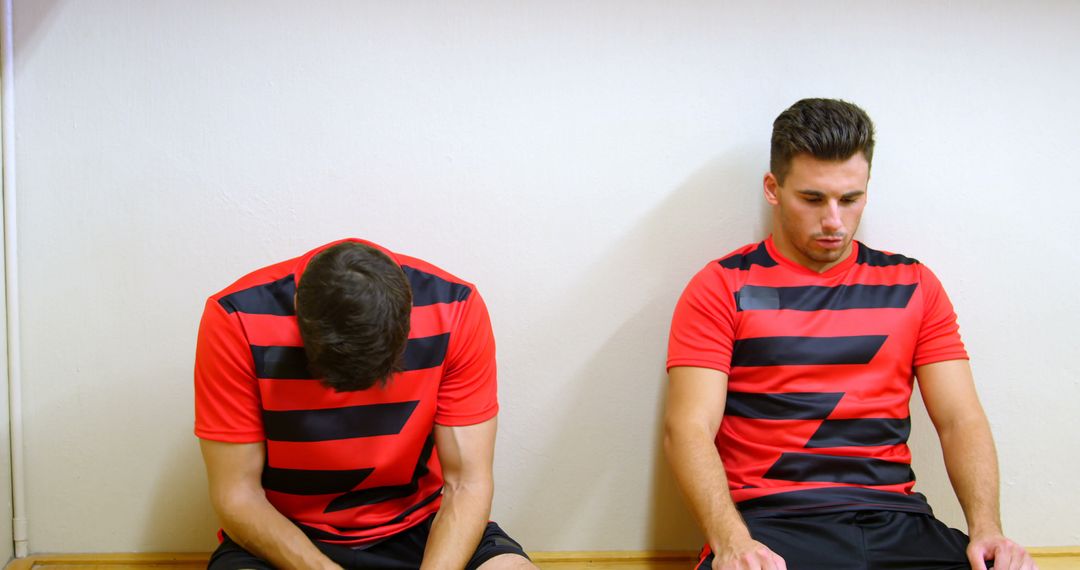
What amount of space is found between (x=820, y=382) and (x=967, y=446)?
305 mm

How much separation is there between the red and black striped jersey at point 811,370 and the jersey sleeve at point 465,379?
391mm

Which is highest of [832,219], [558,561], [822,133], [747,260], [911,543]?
[822,133]

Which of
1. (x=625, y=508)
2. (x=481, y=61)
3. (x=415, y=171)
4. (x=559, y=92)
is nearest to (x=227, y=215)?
(x=415, y=171)

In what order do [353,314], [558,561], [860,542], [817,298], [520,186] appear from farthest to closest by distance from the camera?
[558,561] → [520,186] → [817,298] → [860,542] → [353,314]

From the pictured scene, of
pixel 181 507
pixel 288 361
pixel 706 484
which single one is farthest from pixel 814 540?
pixel 181 507

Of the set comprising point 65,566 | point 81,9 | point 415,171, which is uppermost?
point 81,9

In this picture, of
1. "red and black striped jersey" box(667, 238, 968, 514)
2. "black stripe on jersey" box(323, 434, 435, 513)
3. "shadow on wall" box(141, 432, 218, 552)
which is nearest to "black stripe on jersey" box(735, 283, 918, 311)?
"red and black striped jersey" box(667, 238, 968, 514)

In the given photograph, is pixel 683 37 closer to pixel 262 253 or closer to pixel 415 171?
pixel 415 171

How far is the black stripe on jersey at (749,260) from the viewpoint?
5.82 ft

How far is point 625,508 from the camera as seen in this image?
2.04 meters

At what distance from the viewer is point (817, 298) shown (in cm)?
174

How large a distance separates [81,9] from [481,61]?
0.81 m

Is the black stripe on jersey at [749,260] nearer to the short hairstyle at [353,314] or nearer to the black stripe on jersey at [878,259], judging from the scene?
the black stripe on jersey at [878,259]

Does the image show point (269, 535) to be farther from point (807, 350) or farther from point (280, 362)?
point (807, 350)
